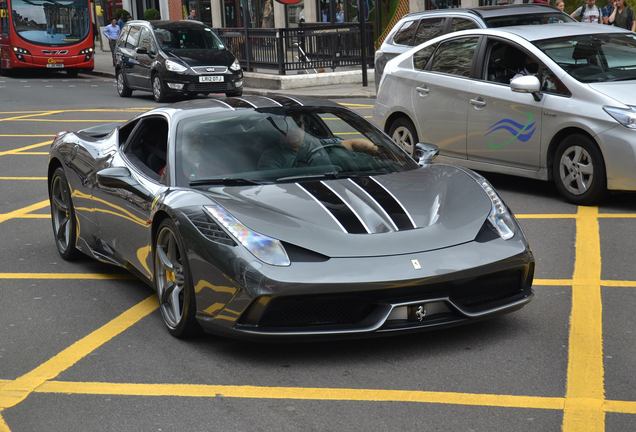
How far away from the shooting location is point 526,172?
10.8 metres

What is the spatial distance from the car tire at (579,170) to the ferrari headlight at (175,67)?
1454cm

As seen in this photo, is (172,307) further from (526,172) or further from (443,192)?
(526,172)

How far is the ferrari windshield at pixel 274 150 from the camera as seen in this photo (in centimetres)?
682

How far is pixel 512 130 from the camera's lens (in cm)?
1081

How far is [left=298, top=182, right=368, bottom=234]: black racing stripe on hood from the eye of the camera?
237 inches

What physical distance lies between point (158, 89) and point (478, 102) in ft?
47.0

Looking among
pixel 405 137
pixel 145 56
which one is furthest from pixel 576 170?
pixel 145 56

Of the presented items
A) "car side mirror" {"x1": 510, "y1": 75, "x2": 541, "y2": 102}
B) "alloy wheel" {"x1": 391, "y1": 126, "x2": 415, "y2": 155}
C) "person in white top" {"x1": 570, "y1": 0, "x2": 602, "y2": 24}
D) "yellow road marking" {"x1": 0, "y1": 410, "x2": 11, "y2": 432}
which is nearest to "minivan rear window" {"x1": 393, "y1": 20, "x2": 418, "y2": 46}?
"alloy wheel" {"x1": 391, "y1": 126, "x2": 415, "y2": 155}

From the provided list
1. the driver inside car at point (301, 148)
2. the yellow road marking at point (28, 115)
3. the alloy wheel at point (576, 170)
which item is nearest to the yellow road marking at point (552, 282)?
the driver inside car at point (301, 148)

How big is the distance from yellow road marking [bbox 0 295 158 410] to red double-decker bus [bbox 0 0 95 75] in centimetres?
2922

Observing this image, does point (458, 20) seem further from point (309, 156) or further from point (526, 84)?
point (309, 156)

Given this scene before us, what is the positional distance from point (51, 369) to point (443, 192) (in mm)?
2400

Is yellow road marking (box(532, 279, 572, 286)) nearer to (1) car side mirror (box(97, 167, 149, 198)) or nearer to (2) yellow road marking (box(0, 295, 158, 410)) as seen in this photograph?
(2) yellow road marking (box(0, 295, 158, 410))

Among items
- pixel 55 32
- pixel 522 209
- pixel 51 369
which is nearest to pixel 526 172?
pixel 522 209
